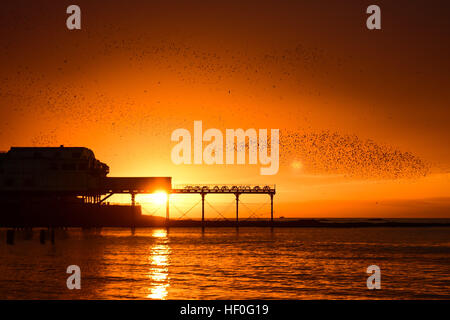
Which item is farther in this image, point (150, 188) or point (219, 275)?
point (150, 188)

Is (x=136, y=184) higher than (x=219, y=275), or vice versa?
(x=136, y=184)

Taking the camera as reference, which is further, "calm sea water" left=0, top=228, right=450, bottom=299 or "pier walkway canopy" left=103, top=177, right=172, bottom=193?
"pier walkway canopy" left=103, top=177, right=172, bottom=193

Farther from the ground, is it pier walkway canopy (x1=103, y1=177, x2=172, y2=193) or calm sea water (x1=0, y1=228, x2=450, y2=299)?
pier walkway canopy (x1=103, y1=177, x2=172, y2=193)

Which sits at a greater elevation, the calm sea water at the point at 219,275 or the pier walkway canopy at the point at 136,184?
the pier walkway canopy at the point at 136,184

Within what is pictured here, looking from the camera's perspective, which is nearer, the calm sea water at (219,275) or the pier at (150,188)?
the calm sea water at (219,275)

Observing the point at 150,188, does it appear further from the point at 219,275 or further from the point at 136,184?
the point at 219,275

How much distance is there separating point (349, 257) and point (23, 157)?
1959 inches

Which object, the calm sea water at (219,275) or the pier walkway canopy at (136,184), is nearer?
the calm sea water at (219,275)

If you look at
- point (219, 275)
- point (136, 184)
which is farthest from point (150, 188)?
point (219, 275)

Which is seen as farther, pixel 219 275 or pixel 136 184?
pixel 136 184
